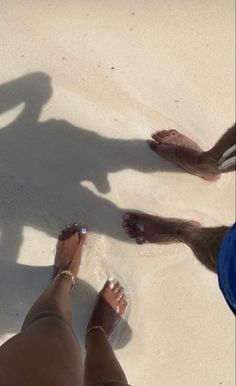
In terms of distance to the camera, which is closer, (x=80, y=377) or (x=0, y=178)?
(x=80, y=377)

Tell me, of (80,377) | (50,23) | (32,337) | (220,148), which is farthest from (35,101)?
(80,377)

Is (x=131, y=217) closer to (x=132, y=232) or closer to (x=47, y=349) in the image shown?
(x=132, y=232)

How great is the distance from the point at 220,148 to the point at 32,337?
1.12 meters

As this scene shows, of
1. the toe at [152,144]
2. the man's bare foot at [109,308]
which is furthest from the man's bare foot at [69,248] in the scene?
the toe at [152,144]

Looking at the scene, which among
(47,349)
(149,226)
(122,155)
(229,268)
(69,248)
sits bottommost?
(69,248)

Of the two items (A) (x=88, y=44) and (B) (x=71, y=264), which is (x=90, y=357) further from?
(A) (x=88, y=44)

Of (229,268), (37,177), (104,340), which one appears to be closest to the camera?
(229,268)

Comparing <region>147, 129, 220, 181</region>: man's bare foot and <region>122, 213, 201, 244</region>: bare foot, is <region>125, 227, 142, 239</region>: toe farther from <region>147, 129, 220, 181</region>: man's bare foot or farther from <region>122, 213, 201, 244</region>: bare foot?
<region>147, 129, 220, 181</region>: man's bare foot

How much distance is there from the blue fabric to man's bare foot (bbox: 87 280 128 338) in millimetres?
779

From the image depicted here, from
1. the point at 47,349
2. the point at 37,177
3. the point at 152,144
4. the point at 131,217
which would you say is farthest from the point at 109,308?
the point at 152,144

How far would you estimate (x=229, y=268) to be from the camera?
161 centimetres

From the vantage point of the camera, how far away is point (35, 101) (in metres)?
2.23

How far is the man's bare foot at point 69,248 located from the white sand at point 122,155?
0.05 m

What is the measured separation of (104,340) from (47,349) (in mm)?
471
